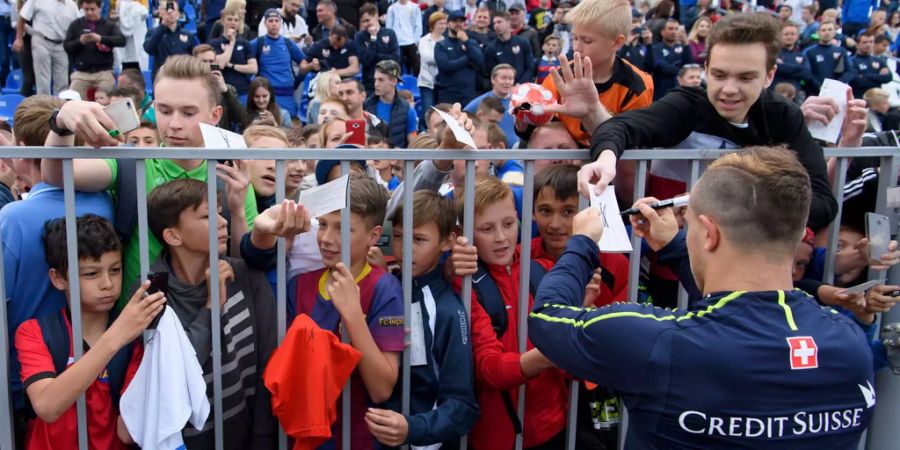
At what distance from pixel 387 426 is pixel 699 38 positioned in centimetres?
1359

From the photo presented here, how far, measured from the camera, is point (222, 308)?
2.73 m

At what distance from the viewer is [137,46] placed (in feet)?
40.8

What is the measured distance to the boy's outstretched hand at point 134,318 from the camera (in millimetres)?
2482

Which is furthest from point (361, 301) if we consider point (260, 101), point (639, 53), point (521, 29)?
point (521, 29)

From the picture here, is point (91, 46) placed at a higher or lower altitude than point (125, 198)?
higher

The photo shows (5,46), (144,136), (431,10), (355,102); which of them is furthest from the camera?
(431,10)

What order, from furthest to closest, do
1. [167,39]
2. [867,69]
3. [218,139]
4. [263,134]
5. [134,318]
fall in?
[867,69] < [167,39] < [263,134] < [218,139] < [134,318]

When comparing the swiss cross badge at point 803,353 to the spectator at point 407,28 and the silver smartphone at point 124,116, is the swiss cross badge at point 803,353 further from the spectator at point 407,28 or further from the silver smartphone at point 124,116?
the spectator at point 407,28

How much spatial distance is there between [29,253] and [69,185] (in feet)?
1.14

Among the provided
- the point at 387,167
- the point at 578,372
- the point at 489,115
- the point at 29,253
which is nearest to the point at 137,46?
the point at 489,115

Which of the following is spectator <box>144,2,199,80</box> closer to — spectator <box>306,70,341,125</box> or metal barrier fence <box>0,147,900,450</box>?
spectator <box>306,70,341,125</box>

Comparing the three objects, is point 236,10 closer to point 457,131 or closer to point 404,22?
point 404,22

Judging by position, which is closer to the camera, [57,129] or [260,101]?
[57,129]

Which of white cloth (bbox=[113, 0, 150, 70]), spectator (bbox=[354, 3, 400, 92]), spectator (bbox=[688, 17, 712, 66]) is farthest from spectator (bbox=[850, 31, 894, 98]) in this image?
white cloth (bbox=[113, 0, 150, 70])
